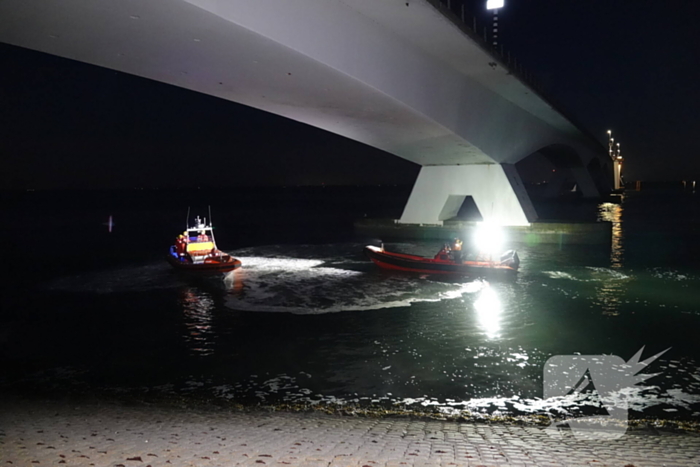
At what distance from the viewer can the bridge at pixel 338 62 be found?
42.5 ft

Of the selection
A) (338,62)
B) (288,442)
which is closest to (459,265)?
(338,62)

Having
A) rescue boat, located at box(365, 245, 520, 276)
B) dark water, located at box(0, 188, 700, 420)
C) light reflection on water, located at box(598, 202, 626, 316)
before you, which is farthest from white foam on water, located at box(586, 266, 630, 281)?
rescue boat, located at box(365, 245, 520, 276)

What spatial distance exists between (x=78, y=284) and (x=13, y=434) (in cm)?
1850


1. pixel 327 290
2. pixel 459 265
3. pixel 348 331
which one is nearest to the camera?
pixel 348 331

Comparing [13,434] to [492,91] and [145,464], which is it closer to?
[145,464]

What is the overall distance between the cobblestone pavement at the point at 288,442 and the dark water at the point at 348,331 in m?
1.58

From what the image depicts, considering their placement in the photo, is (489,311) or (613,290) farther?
(613,290)

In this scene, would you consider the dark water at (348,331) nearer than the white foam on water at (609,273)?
Yes

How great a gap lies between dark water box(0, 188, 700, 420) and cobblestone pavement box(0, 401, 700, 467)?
1.58m

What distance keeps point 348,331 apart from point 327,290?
6505 mm

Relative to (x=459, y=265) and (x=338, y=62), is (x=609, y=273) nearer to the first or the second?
(x=459, y=265)

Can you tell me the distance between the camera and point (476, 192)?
38.0 metres

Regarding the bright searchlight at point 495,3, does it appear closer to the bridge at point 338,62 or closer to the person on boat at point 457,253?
the bridge at point 338,62

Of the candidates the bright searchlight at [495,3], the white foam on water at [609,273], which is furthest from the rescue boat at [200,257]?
the bright searchlight at [495,3]
